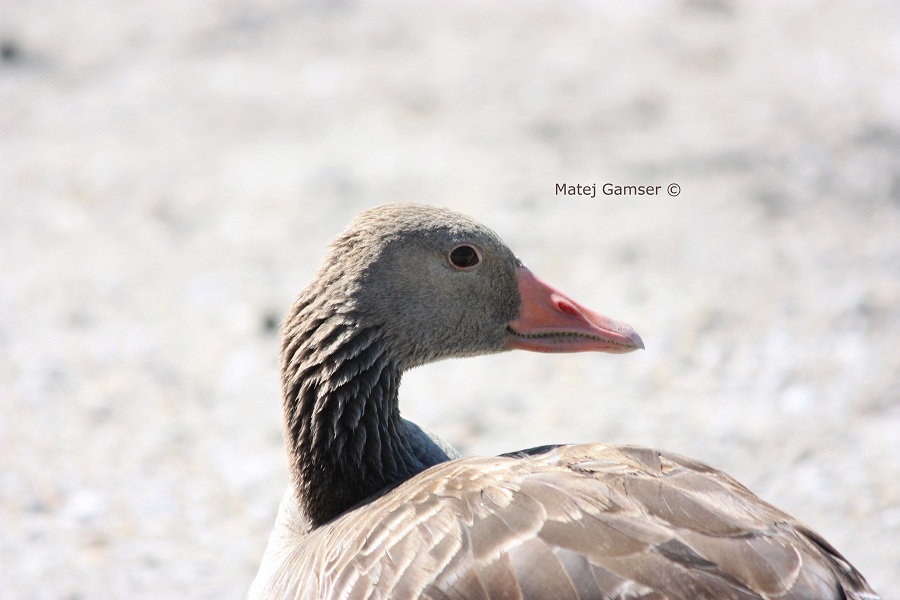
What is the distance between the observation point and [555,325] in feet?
13.7

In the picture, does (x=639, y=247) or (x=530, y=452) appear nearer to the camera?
(x=530, y=452)

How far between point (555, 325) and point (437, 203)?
4.22 m

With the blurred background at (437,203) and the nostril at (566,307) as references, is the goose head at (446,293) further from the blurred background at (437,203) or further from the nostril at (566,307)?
the blurred background at (437,203)

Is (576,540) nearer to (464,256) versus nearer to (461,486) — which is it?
(461,486)

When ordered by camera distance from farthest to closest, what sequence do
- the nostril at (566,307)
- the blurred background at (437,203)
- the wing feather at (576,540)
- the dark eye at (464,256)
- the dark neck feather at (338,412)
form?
the blurred background at (437,203) → the nostril at (566,307) → the dark eye at (464,256) → the dark neck feather at (338,412) → the wing feather at (576,540)

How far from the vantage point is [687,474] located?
11.2 feet

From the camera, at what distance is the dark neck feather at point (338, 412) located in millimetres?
3922

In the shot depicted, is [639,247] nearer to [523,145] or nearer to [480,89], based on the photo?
[523,145]

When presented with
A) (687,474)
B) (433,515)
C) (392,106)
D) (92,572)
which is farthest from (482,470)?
(392,106)

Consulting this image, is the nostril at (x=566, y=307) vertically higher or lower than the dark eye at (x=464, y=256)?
lower

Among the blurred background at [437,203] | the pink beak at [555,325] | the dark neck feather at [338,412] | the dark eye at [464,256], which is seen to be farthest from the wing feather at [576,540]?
the blurred background at [437,203]

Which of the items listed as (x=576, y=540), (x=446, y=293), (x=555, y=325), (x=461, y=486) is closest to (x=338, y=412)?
(x=446, y=293)

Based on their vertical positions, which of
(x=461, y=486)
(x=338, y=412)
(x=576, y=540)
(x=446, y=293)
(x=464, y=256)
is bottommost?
(x=576, y=540)

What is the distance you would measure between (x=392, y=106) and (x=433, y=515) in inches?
276
